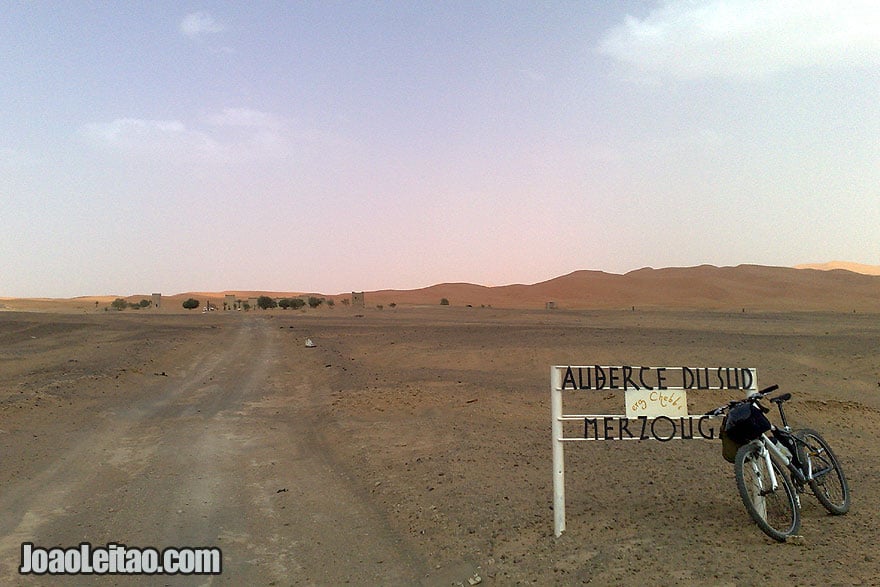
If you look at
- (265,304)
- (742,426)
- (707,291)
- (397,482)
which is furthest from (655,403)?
(265,304)

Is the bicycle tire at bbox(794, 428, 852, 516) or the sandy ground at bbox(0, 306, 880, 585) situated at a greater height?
the bicycle tire at bbox(794, 428, 852, 516)

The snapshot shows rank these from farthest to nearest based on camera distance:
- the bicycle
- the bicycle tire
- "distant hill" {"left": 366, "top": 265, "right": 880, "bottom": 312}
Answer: "distant hill" {"left": 366, "top": 265, "right": 880, "bottom": 312}
the bicycle tire
the bicycle

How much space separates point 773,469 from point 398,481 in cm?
426

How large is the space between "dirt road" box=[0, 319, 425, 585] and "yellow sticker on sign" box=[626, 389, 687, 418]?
2424 mm

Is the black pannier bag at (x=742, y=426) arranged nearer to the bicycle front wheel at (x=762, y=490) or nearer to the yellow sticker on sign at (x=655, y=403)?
the bicycle front wheel at (x=762, y=490)

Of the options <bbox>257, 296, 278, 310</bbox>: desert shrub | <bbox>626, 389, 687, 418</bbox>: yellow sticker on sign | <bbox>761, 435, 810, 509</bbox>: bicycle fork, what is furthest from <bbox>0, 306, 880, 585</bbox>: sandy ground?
<bbox>257, 296, 278, 310</bbox>: desert shrub

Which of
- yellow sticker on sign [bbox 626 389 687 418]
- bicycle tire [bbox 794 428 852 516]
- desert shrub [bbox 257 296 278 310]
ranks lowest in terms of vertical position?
bicycle tire [bbox 794 428 852 516]

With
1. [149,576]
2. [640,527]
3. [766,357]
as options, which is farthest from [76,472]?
[766,357]

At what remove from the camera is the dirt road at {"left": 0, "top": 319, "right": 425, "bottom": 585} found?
567 cm

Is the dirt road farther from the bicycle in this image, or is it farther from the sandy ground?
the bicycle

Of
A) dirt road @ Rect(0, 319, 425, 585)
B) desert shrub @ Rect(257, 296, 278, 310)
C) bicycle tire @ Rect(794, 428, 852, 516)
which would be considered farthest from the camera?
desert shrub @ Rect(257, 296, 278, 310)

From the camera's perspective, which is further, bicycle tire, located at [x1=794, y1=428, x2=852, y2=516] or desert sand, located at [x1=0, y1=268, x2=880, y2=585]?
bicycle tire, located at [x1=794, y1=428, x2=852, y2=516]

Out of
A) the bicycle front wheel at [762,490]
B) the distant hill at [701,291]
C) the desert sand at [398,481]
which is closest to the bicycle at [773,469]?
the bicycle front wheel at [762,490]

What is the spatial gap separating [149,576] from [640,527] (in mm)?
4263
